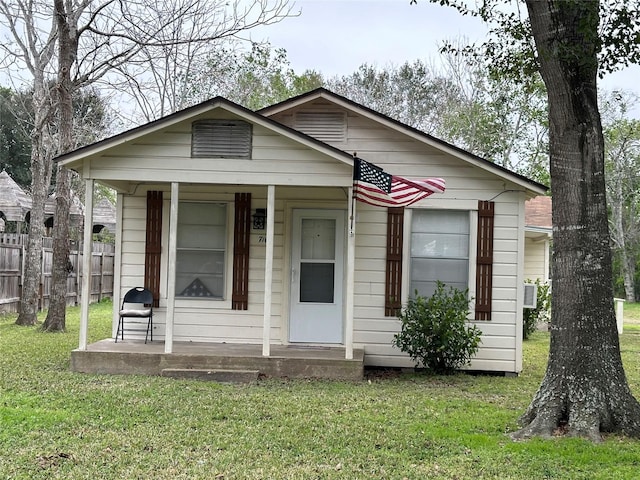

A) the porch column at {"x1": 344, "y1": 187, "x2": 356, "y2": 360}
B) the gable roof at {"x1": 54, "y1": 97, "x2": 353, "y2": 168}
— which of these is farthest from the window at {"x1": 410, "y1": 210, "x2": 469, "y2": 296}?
the gable roof at {"x1": 54, "y1": 97, "x2": 353, "y2": 168}

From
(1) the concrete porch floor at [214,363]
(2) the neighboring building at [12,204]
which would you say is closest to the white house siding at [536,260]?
(1) the concrete porch floor at [214,363]

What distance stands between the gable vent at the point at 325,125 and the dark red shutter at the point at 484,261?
2.23m

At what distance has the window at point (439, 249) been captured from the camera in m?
9.69

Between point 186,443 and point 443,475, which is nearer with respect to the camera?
point 443,475

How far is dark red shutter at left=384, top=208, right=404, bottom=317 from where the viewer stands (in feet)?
31.6

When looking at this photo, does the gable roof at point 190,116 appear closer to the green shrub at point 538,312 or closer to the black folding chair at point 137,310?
the black folding chair at point 137,310

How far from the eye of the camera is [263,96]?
89.1 feet

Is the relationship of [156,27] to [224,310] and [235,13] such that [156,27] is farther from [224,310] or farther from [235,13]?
[224,310]

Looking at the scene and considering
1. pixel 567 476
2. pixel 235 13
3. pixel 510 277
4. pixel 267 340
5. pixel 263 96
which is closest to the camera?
pixel 567 476

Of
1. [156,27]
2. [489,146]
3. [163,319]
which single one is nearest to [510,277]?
[163,319]

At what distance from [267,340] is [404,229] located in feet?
8.33

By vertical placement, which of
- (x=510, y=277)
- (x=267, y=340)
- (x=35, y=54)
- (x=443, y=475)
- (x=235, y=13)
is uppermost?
(x=235, y=13)

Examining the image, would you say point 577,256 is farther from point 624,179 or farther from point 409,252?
point 624,179

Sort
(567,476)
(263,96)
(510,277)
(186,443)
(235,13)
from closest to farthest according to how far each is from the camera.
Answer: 1. (567,476)
2. (186,443)
3. (510,277)
4. (235,13)
5. (263,96)
